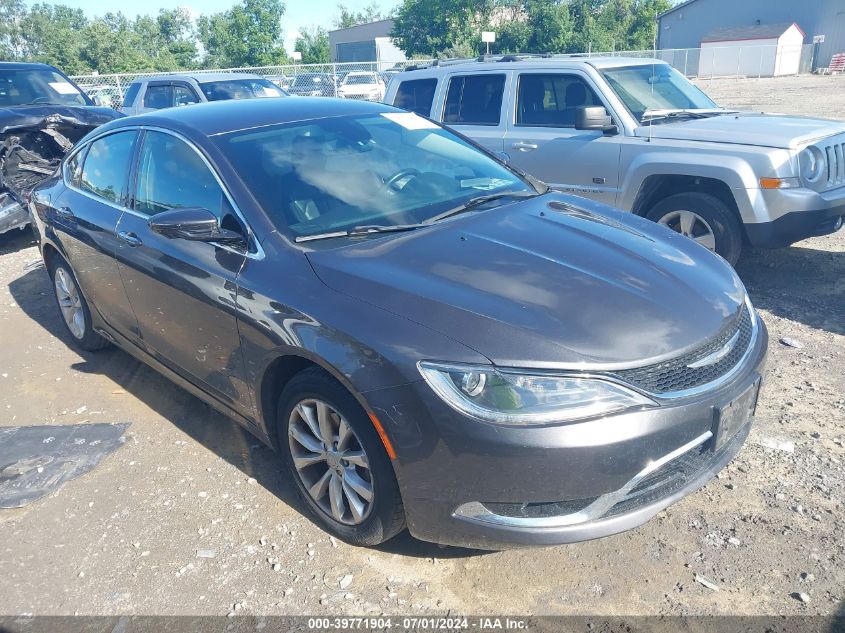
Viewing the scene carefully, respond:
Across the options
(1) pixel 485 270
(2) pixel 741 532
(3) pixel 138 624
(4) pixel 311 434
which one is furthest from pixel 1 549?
(2) pixel 741 532

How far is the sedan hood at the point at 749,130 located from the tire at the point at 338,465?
13.7 feet

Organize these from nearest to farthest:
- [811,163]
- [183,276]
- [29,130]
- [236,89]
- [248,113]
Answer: [183,276]
[248,113]
[811,163]
[29,130]
[236,89]

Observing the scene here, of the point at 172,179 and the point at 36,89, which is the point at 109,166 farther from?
the point at 36,89

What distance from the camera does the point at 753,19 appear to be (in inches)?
2008

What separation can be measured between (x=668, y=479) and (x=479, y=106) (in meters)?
5.13

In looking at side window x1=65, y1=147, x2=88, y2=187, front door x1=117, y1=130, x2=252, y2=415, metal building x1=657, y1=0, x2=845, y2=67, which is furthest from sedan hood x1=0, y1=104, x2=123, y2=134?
metal building x1=657, y1=0, x2=845, y2=67

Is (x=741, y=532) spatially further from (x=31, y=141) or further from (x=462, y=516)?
(x=31, y=141)

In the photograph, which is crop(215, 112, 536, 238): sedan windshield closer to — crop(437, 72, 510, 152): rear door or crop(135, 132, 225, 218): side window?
crop(135, 132, 225, 218): side window

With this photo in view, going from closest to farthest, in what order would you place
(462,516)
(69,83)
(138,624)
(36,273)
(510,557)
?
1. (462,516)
2. (138,624)
3. (510,557)
4. (36,273)
5. (69,83)

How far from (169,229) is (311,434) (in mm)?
1128

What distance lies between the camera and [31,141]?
8.67m

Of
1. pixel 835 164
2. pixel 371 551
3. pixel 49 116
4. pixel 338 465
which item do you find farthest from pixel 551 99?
pixel 49 116

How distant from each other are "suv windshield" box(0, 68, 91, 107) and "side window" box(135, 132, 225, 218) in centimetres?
740

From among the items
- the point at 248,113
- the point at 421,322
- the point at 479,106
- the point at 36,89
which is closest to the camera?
the point at 421,322
